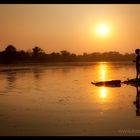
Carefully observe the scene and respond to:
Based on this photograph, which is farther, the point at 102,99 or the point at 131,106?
the point at 102,99

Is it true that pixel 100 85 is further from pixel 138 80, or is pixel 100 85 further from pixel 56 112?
pixel 56 112

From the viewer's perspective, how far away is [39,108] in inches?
591

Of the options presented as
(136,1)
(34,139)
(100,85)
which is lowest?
(100,85)

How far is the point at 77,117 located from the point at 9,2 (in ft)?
25.7

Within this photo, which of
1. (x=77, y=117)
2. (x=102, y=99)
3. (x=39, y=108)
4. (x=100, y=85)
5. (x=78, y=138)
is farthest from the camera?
(x=100, y=85)

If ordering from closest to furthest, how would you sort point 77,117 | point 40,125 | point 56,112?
1. point 40,125
2. point 77,117
3. point 56,112

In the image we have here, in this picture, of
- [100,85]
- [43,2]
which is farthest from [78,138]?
[100,85]

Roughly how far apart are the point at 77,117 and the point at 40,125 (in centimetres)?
196

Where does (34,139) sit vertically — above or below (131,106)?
above

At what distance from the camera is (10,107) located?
50.8ft

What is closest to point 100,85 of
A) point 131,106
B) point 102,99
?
point 102,99

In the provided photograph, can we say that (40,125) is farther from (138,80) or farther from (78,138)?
(138,80)

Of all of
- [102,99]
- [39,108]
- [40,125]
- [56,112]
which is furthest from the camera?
[102,99]

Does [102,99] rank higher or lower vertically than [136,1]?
lower
